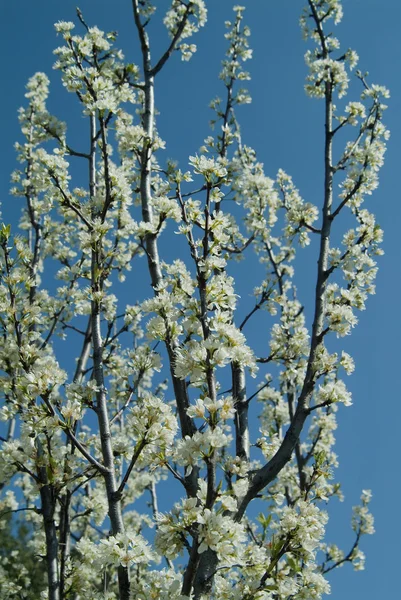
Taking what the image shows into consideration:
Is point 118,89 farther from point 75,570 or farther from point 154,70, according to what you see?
point 75,570

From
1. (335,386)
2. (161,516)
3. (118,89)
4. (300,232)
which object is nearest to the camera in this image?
(161,516)

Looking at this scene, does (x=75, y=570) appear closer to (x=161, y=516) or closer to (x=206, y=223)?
(x=161, y=516)

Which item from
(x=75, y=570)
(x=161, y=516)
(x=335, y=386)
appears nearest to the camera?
(x=161, y=516)

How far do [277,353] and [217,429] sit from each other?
2417 mm

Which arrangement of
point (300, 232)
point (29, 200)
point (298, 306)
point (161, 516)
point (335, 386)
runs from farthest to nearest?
point (29, 200) < point (298, 306) < point (300, 232) < point (335, 386) < point (161, 516)

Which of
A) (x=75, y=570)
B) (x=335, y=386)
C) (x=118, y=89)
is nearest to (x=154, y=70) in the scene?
(x=118, y=89)

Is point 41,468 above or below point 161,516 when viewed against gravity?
above

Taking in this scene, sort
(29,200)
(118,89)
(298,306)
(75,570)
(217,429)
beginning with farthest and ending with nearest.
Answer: (29,200) < (298,306) < (118,89) < (75,570) < (217,429)

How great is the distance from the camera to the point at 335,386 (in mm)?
4223

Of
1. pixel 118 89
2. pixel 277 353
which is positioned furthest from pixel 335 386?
pixel 118 89

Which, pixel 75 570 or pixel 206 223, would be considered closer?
pixel 206 223

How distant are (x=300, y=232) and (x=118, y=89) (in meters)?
2.54

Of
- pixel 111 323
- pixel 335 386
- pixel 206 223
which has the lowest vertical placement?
pixel 335 386

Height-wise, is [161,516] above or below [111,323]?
below
